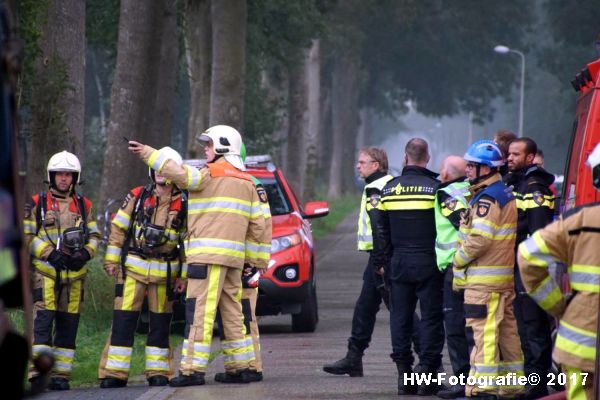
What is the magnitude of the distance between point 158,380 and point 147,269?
85cm

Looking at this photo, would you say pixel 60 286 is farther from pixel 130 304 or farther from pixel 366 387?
pixel 366 387

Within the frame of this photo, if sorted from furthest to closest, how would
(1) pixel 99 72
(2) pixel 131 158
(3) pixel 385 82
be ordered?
→ (3) pixel 385 82, (1) pixel 99 72, (2) pixel 131 158

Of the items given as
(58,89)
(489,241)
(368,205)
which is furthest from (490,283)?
(58,89)

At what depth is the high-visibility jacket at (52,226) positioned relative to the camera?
409 inches

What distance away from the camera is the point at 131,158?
18984mm

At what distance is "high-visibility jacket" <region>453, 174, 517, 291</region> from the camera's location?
30.2 feet

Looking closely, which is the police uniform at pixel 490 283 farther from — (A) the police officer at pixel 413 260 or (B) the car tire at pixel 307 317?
(B) the car tire at pixel 307 317

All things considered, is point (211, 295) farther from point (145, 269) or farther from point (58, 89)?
point (58, 89)

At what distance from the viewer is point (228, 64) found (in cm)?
2188

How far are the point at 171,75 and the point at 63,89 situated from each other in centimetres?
720

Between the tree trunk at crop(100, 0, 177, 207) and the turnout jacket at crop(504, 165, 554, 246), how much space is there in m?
9.48

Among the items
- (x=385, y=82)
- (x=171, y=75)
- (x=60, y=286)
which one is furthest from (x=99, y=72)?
(x=60, y=286)

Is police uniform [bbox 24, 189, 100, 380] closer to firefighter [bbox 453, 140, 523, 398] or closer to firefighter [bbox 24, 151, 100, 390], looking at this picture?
firefighter [bbox 24, 151, 100, 390]

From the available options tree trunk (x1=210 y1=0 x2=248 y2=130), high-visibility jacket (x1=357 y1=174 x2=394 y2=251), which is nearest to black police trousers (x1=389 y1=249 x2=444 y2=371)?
high-visibility jacket (x1=357 y1=174 x2=394 y2=251)
